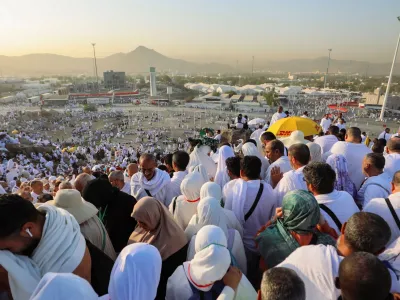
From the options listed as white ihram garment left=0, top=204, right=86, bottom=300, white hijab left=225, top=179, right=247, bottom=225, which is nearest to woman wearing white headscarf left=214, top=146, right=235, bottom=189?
white hijab left=225, top=179, right=247, bottom=225

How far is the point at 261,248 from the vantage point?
173 centimetres

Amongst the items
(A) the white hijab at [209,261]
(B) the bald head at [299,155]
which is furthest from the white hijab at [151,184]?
(A) the white hijab at [209,261]

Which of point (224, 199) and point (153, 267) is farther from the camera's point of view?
point (224, 199)

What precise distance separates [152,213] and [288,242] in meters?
→ 0.84

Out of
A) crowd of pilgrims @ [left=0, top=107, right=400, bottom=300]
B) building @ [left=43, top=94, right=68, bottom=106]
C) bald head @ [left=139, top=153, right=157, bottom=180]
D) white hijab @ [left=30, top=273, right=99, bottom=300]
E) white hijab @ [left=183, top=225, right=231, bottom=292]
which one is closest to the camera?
white hijab @ [left=30, top=273, right=99, bottom=300]

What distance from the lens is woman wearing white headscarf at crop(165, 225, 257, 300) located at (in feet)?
4.33

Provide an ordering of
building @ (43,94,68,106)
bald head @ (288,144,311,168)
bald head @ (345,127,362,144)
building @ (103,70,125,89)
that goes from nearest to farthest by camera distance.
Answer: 1. bald head @ (288,144,311,168)
2. bald head @ (345,127,362,144)
3. building @ (43,94,68,106)
4. building @ (103,70,125,89)

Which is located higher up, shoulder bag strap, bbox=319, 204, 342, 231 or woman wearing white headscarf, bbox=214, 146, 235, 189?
shoulder bag strap, bbox=319, 204, 342, 231

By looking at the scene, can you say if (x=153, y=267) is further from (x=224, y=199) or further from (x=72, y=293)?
(x=224, y=199)

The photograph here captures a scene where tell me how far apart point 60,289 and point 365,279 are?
3.60 ft

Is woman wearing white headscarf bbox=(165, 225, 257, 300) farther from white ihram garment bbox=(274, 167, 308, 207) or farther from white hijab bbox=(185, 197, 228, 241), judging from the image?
white ihram garment bbox=(274, 167, 308, 207)

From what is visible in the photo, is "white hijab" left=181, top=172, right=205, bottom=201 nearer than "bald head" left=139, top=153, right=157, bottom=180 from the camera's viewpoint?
Yes

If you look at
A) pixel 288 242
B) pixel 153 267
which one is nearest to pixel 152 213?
pixel 153 267

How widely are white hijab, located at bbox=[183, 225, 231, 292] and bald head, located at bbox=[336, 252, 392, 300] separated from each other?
527 millimetres
